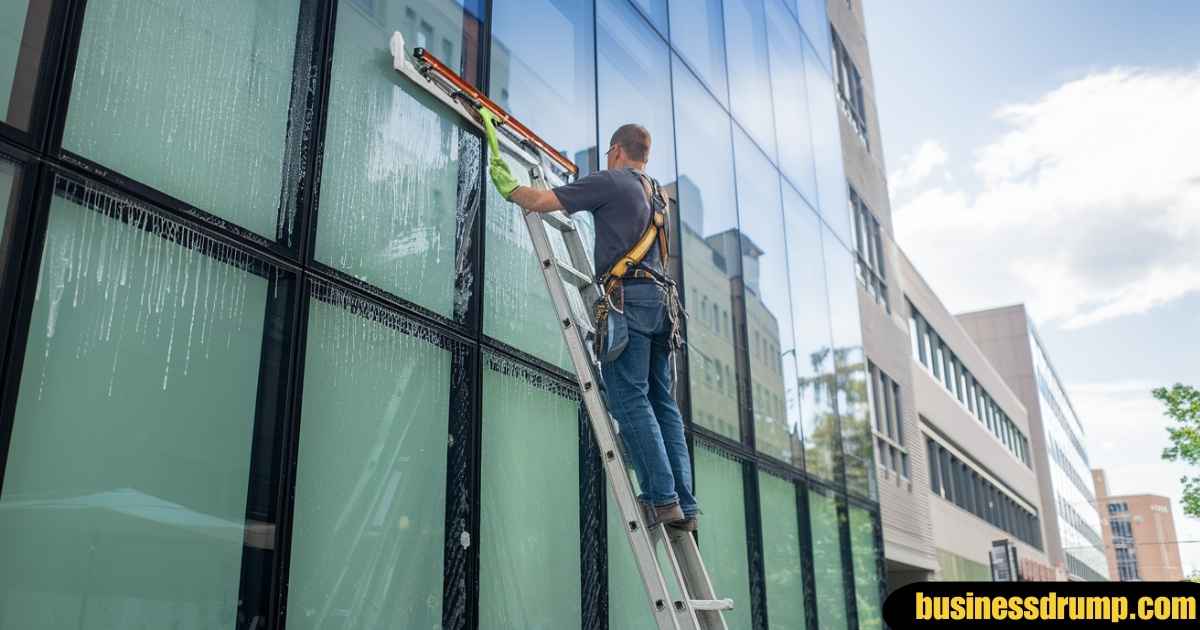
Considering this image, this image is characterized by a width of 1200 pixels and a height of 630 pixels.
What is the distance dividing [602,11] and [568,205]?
3.60 m

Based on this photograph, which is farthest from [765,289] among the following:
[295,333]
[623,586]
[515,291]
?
[295,333]

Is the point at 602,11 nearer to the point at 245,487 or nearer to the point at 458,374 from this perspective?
the point at 458,374

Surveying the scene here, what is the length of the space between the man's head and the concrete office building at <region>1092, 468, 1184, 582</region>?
142 metres

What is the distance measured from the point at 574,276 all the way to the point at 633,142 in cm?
81

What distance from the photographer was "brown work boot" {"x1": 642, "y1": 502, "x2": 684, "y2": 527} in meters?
4.21

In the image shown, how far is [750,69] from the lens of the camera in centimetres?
→ 1117

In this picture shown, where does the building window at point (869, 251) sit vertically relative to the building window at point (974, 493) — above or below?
above

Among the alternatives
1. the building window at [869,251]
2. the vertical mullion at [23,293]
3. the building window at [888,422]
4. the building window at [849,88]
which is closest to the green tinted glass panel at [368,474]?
the vertical mullion at [23,293]

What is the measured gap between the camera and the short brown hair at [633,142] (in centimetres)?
520

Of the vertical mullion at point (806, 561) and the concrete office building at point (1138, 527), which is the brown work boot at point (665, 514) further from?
the concrete office building at point (1138, 527)

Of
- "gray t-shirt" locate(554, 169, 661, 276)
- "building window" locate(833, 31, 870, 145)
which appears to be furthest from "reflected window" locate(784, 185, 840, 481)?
"gray t-shirt" locate(554, 169, 661, 276)

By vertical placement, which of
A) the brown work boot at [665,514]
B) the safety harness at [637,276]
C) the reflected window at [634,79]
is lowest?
the brown work boot at [665,514]

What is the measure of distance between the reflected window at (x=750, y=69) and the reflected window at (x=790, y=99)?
27 cm

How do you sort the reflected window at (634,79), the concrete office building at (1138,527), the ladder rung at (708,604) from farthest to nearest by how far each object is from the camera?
the concrete office building at (1138,527) < the reflected window at (634,79) < the ladder rung at (708,604)
